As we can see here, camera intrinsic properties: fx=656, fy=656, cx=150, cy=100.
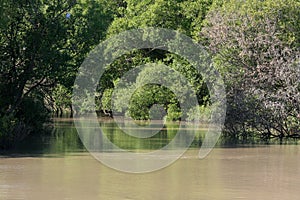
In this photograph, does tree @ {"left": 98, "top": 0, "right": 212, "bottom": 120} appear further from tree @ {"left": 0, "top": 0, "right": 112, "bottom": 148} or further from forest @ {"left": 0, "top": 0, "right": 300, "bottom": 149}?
tree @ {"left": 0, "top": 0, "right": 112, "bottom": 148}

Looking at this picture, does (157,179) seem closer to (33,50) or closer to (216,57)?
(33,50)

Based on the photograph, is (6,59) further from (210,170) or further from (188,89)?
(188,89)

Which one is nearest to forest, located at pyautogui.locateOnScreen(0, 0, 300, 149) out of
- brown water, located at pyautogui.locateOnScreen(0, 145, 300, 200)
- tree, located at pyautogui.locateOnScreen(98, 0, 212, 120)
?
tree, located at pyautogui.locateOnScreen(98, 0, 212, 120)

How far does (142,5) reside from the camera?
38.8 meters

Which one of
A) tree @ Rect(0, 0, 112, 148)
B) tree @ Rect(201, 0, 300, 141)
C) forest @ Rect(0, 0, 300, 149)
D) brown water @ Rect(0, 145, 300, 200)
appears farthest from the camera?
tree @ Rect(201, 0, 300, 141)

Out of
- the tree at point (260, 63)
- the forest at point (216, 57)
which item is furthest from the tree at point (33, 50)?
the tree at point (260, 63)

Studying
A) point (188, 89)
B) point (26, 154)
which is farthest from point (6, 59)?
point (188, 89)

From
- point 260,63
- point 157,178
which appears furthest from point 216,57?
point 157,178

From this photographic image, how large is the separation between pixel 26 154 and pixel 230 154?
6.12 m

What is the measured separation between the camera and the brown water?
12.2m

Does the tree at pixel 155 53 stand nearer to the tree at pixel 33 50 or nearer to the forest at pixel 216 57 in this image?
the forest at pixel 216 57

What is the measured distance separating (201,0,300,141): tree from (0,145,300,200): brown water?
6.38m

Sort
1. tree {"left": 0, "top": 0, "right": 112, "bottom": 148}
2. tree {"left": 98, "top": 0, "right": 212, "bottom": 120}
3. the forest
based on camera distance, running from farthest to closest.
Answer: tree {"left": 98, "top": 0, "right": 212, "bottom": 120}, the forest, tree {"left": 0, "top": 0, "right": 112, "bottom": 148}

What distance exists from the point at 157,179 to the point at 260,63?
13.0 m
